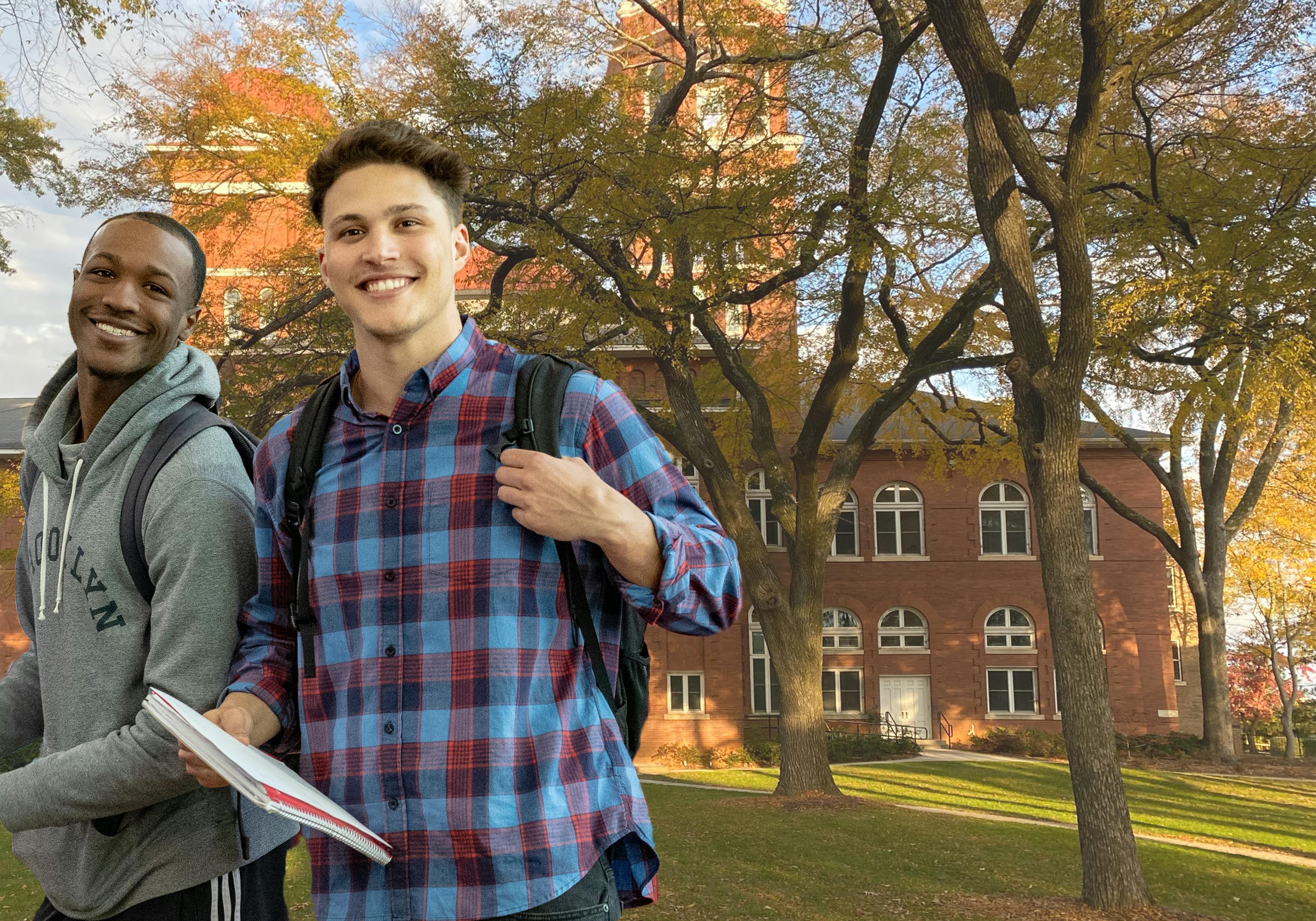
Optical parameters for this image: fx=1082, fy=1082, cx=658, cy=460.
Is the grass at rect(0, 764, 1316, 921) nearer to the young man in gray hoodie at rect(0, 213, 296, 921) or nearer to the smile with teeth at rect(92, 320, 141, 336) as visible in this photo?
the young man in gray hoodie at rect(0, 213, 296, 921)

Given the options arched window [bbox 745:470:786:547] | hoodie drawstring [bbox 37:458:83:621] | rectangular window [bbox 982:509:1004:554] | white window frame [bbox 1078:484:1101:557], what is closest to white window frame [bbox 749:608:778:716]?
arched window [bbox 745:470:786:547]

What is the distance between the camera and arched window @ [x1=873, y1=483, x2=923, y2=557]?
3053 centimetres

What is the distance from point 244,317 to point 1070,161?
36.1 feet

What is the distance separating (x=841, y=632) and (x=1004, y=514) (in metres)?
5.82

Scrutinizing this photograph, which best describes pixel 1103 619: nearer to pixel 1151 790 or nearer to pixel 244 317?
pixel 1151 790

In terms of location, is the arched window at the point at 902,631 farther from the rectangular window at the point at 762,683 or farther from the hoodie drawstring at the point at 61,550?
the hoodie drawstring at the point at 61,550

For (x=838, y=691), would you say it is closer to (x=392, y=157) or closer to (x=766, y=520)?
(x=766, y=520)

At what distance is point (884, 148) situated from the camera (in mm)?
16828

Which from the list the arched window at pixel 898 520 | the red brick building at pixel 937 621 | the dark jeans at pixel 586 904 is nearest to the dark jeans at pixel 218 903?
the dark jeans at pixel 586 904

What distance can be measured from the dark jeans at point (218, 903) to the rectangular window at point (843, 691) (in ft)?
91.6

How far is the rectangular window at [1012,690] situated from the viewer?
95.5 feet

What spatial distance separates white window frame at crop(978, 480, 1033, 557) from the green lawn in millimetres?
6983

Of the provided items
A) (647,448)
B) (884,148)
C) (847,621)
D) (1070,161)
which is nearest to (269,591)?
(647,448)

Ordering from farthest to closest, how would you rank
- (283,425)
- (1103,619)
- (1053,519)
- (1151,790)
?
(1103,619) < (1151,790) < (1053,519) < (283,425)
